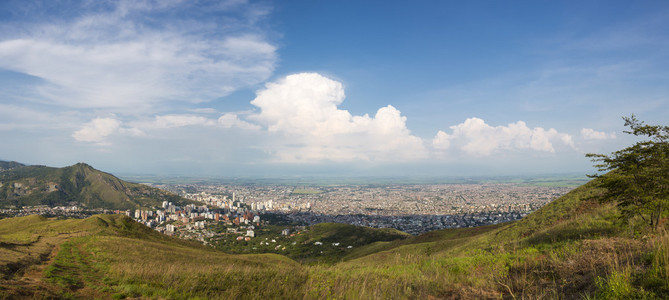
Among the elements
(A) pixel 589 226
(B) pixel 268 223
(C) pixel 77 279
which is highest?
(A) pixel 589 226

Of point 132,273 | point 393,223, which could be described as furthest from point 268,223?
point 132,273

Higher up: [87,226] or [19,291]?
[19,291]

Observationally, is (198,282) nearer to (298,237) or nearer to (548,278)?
(548,278)

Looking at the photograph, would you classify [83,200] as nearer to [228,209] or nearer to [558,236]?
[228,209]

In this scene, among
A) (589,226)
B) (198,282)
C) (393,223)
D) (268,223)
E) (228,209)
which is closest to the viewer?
(198,282)

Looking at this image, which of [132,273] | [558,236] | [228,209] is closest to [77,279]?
[132,273]

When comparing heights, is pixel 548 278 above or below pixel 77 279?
above

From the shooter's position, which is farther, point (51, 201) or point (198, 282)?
point (51, 201)

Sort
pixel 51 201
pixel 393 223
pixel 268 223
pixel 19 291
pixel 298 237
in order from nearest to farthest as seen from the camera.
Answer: pixel 19 291 → pixel 298 237 → pixel 393 223 → pixel 268 223 → pixel 51 201

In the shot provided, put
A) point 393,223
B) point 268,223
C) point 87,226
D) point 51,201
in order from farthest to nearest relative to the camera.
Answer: point 51,201 → point 268,223 → point 393,223 → point 87,226
